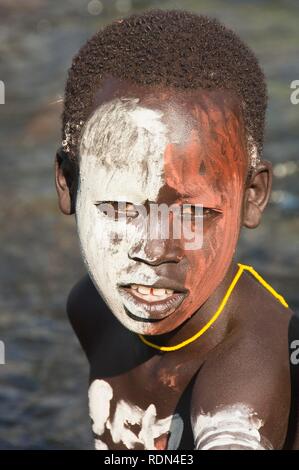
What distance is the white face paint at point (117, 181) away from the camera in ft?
10.6

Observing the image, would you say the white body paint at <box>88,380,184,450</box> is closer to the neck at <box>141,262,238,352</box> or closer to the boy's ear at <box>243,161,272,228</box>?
the neck at <box>141,262,238,352</box>

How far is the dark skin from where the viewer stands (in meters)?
3.35

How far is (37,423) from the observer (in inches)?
210

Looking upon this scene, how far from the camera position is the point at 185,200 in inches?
129

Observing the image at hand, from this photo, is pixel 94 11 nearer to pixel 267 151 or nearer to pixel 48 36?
pixel 48 36

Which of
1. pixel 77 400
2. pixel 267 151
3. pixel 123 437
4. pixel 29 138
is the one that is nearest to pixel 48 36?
pixel 29 138

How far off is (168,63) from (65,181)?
578mm

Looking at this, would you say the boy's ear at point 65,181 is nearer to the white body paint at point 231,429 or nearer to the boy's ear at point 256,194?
the boy's ear at point 256,194

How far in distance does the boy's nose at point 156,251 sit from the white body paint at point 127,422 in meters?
0.65

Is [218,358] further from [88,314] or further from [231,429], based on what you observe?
[88,314]

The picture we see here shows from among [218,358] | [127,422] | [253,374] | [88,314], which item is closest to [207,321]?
[218,358]
